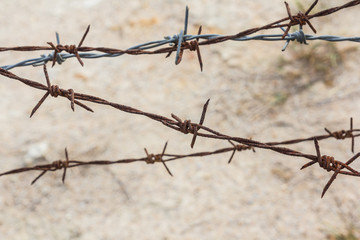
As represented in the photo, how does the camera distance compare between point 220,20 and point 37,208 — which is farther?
point 220,20

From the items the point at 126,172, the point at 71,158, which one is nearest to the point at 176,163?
the point at 126,172

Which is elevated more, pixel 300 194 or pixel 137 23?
pixel 137 23

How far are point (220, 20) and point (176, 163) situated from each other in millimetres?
2221

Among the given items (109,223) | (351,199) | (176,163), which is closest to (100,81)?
(176,163)

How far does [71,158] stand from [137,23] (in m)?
2.19

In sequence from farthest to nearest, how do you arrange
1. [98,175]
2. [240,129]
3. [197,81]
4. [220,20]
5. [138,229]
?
[220,20], [197,81], [240,129], [98,175], [138,229]

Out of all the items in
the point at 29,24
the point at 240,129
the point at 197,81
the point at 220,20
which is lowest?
the point at 240,129

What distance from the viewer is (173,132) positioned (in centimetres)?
395

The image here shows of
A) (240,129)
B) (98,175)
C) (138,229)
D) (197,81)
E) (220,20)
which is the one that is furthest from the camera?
(220,20)

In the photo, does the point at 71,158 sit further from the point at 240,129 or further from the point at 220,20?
the point at 220,20

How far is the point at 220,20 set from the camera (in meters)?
4.91

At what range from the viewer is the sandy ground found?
3.16 m

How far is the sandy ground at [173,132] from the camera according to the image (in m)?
3.16

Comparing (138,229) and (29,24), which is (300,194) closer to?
(138,229)
